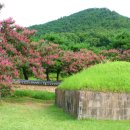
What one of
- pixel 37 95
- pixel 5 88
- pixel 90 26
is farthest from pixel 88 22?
pixel 5 88

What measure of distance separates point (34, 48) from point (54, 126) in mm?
12172

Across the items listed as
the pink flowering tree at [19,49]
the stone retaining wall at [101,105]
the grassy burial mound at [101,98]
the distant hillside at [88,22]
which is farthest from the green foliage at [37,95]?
the distant hillside at [88,22]

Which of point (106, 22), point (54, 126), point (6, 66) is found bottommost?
point (54, 126)

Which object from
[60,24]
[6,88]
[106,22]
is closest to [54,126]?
[6,88]

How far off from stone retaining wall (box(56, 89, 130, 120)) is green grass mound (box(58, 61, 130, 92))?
30 cm

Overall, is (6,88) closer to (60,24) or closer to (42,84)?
(42,84)

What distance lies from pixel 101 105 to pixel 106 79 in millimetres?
1499

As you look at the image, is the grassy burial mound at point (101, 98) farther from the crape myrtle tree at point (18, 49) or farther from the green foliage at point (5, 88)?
the crape myrtle tree at point (18, 49)

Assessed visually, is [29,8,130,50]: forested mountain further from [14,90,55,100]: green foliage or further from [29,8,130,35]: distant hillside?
[14,90,55,100]: green foliage

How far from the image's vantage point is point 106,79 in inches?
556

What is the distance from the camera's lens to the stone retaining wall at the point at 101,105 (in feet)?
41.7

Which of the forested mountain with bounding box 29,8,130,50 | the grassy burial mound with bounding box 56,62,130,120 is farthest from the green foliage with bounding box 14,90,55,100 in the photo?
the forested mountain with bounding box 29,8,130,50

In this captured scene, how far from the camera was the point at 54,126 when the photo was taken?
11.0m

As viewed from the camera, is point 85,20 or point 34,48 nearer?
point 34,48
